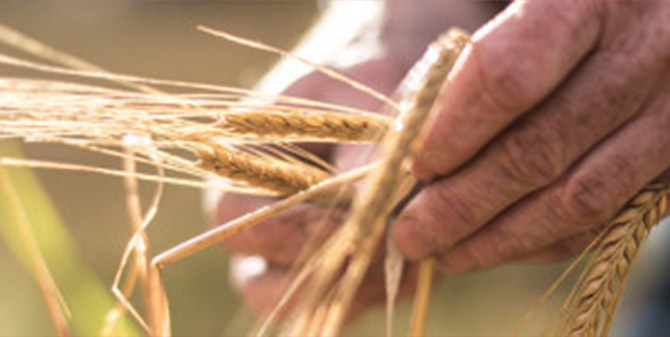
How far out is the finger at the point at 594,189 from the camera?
54cm

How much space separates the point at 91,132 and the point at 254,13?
12.8 ft

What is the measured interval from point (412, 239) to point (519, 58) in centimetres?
22

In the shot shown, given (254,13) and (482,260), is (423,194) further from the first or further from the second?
(254,13)

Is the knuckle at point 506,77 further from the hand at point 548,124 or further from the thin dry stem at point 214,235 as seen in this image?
the thin dry stem at point 214,235

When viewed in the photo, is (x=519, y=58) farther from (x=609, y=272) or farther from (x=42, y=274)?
(x=42, y=274)

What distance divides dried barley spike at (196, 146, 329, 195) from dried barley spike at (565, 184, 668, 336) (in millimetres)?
213

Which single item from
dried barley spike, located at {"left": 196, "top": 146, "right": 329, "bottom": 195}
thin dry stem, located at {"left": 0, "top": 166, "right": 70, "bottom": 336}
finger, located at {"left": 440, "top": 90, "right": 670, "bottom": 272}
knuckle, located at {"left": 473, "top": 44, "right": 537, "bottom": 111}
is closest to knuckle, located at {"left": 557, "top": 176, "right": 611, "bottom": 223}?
finger, located at {"left": 440, "top": 90, "right": 670, "bottom": 272}

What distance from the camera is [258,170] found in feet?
1.59

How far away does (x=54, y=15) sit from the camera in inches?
166

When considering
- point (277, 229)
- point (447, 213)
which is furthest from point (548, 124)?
point (277, 229)

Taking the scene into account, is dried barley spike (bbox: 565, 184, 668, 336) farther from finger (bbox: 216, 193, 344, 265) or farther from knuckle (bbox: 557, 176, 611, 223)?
finger (bbox: 216, 193, 344, 265)

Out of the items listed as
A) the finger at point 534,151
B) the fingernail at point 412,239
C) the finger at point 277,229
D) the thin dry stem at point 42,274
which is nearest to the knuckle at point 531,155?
the finger at point 534,151

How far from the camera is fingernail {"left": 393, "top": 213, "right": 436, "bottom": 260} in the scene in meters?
0.64

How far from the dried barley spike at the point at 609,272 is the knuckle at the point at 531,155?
9 centimetres
